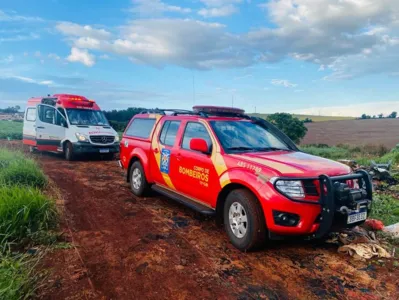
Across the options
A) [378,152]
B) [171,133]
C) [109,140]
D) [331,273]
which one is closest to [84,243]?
[171,133]

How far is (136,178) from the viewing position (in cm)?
691

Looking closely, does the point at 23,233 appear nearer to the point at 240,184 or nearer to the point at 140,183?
the point at 140,183

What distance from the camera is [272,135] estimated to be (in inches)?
210

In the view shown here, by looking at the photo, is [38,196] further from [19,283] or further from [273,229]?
[273,229]

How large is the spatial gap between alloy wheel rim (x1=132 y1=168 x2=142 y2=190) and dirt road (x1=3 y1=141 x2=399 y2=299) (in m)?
1.39

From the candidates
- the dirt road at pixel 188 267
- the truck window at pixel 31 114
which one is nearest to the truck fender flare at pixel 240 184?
the dirt road at pixel 188 267

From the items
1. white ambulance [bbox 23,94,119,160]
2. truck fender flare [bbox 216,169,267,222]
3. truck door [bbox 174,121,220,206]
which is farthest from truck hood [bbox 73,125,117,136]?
truck fender flare [bbox 216,169,267,222]

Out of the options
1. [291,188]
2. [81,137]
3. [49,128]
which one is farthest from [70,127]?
[291,188]

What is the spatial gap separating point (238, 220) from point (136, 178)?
335 centimetres

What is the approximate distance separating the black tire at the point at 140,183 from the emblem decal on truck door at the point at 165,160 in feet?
2.72

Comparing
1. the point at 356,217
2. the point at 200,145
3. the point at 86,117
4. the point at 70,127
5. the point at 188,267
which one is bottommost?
the point at 188,267

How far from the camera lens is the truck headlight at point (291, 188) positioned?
369 centimetres

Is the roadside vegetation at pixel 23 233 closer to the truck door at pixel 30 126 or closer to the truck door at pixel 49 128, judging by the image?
the truck door at pixel 49 128

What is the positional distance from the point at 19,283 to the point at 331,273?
3200 millimetres
